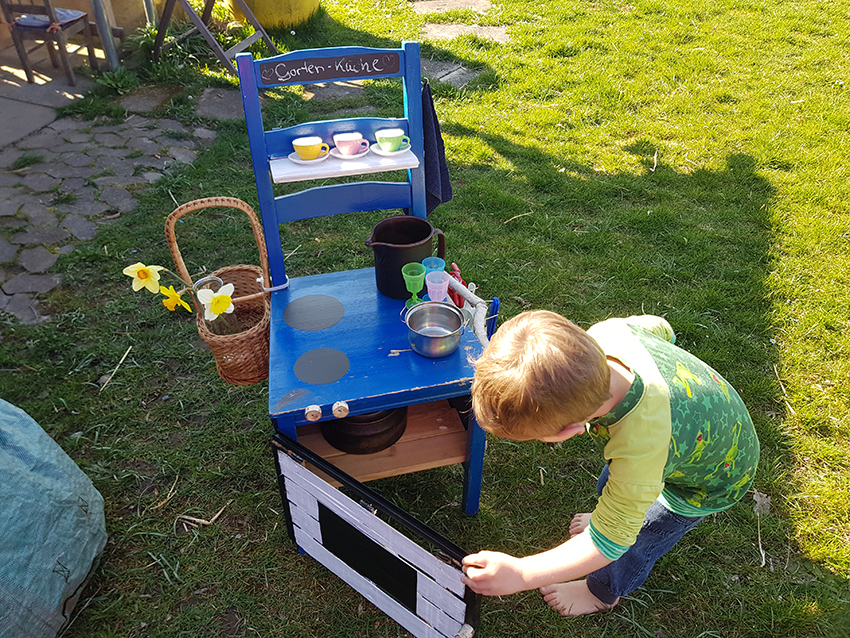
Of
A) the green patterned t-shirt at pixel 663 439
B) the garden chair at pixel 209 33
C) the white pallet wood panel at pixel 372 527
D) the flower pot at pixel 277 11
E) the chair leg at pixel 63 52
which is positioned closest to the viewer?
the green patterned t-shirt at pixel 663 439

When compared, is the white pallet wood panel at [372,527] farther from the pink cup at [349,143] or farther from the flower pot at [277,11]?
the flower pot at [277,11]

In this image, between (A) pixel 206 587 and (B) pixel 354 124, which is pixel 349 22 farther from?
(A) pixel 206 587

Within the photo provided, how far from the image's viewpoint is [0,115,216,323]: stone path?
3.99 m

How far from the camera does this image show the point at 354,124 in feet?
8.86

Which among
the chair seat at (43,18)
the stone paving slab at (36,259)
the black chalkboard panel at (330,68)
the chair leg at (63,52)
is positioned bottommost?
the stone paving slab at (36,259)

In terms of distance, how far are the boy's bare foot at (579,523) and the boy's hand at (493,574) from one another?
0.99 m

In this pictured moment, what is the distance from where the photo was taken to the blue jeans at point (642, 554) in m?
2.12

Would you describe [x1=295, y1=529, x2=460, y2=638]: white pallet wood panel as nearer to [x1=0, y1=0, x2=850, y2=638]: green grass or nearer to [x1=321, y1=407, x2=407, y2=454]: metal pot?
[x1=0, y1=0, x2=850, y2=638]: green grass

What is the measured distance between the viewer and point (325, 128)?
268cm

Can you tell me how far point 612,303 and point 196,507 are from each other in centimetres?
269

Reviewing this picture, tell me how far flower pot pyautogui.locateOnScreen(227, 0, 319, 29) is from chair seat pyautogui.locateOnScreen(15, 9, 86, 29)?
5.54 feet

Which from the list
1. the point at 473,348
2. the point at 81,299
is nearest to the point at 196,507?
the point at 473,348

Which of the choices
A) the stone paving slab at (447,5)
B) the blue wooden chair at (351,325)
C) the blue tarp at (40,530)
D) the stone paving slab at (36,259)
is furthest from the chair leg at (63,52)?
the blue tarp at (40,530)

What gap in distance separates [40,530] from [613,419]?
2.10 m
